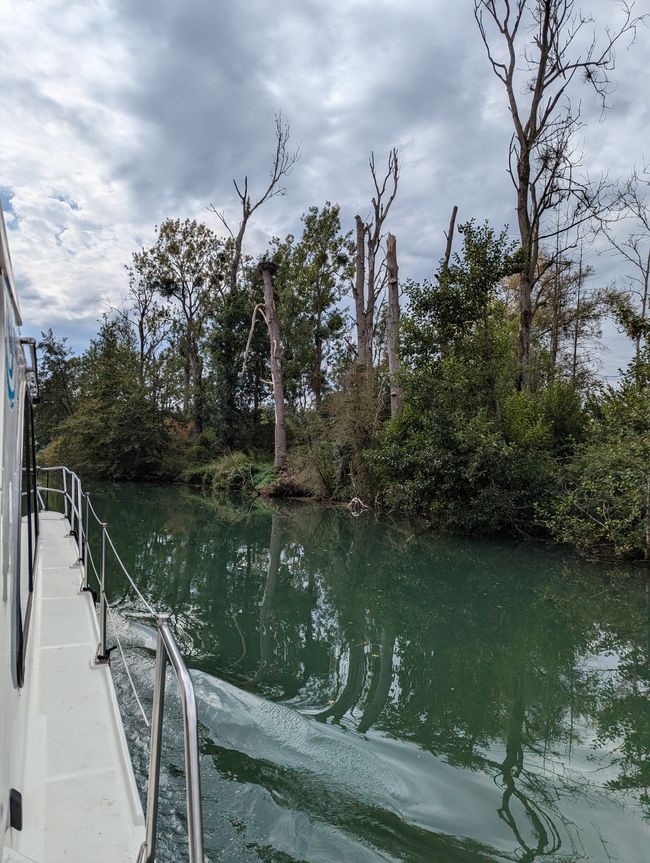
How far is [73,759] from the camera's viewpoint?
233cm

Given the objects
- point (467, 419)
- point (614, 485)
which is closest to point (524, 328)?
point (467, 419)

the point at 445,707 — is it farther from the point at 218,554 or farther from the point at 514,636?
the point at 218,554

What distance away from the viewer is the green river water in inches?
101

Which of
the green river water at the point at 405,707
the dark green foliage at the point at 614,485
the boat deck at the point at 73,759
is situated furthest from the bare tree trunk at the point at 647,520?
the boat deck at the point at 73,759

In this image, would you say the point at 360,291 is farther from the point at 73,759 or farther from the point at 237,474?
the point at 73,759

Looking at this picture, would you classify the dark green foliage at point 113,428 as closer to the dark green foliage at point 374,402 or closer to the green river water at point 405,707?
the dark green foliage at point 374,402

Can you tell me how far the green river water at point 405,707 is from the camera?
258 cm

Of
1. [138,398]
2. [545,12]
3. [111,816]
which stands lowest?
[111,816]

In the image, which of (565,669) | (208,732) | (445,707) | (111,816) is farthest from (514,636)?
(111,816)

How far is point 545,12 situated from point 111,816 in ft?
57.3

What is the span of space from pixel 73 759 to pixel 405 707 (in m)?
2.44

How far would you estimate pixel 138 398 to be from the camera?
2320 cm

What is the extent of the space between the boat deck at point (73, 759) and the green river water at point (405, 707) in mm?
456

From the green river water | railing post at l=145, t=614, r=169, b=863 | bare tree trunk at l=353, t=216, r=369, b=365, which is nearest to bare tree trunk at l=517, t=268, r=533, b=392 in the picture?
the green river water
